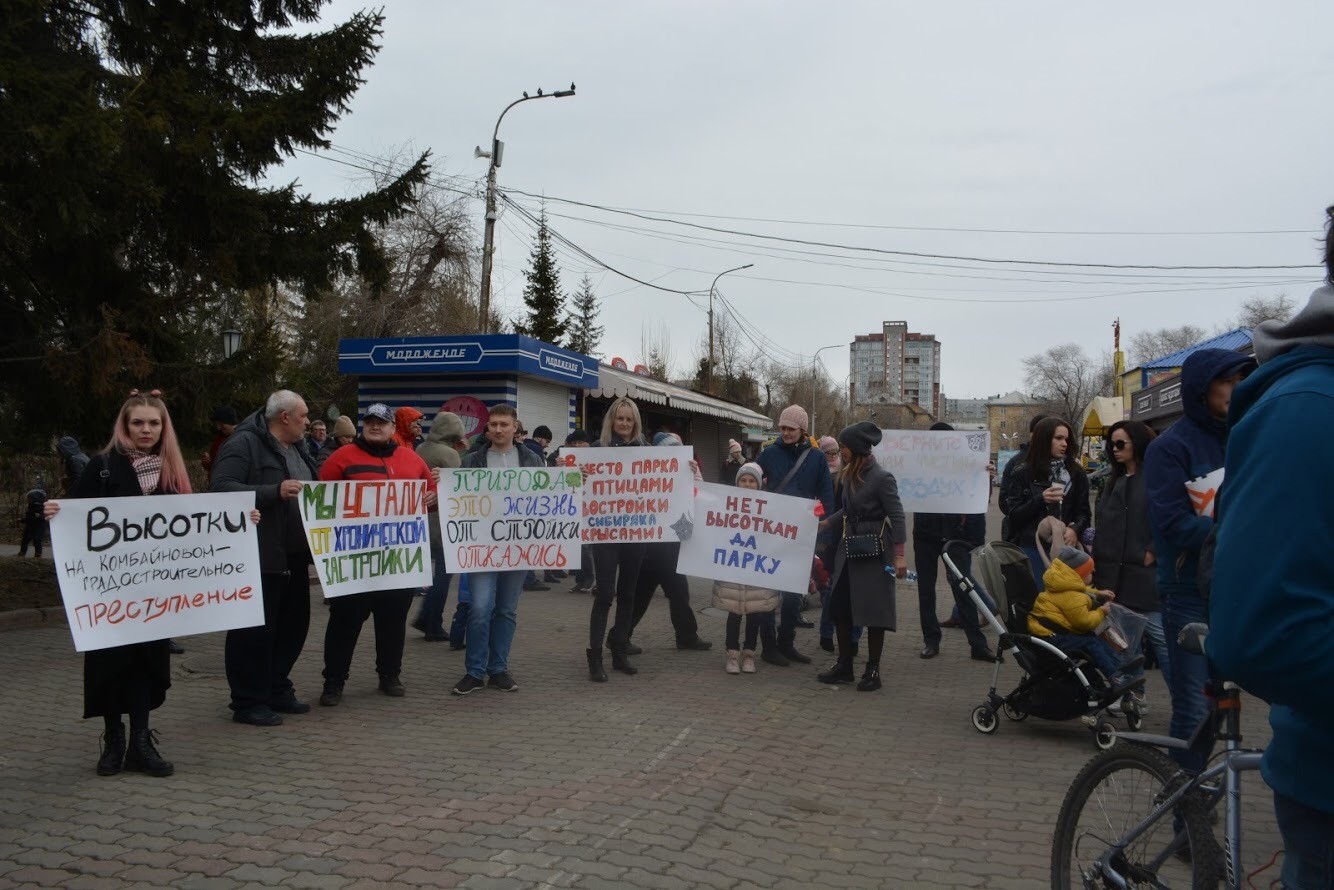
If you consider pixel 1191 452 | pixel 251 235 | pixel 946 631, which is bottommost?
pixel 946 631

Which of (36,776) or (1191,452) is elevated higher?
(1191,452)

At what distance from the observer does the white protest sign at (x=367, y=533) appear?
684 cm

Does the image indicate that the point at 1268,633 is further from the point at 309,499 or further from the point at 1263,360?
the point at 309,499

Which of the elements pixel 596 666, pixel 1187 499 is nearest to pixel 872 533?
pixel 596 666

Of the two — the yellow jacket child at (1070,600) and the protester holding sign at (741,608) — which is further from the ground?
the yellow jacket child at (1070,600)

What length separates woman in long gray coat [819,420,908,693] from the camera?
7898 mm

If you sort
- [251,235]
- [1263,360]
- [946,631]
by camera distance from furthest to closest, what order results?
[251,235] < [946,631] < [1263,360]

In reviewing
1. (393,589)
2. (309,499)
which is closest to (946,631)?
(393,589)

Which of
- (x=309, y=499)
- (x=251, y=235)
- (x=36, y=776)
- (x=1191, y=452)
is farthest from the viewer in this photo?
(x=251, y=235)

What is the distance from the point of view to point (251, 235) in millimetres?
11773

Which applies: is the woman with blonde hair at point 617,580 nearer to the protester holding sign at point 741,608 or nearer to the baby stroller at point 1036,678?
the protester holding sign at point 741,608

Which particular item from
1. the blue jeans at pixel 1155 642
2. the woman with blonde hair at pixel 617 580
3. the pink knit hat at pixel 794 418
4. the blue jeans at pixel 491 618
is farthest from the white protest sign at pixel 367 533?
the blue jeans at pixel 1155 642

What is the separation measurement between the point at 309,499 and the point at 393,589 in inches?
33.9

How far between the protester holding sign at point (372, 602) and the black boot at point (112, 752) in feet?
5.26
